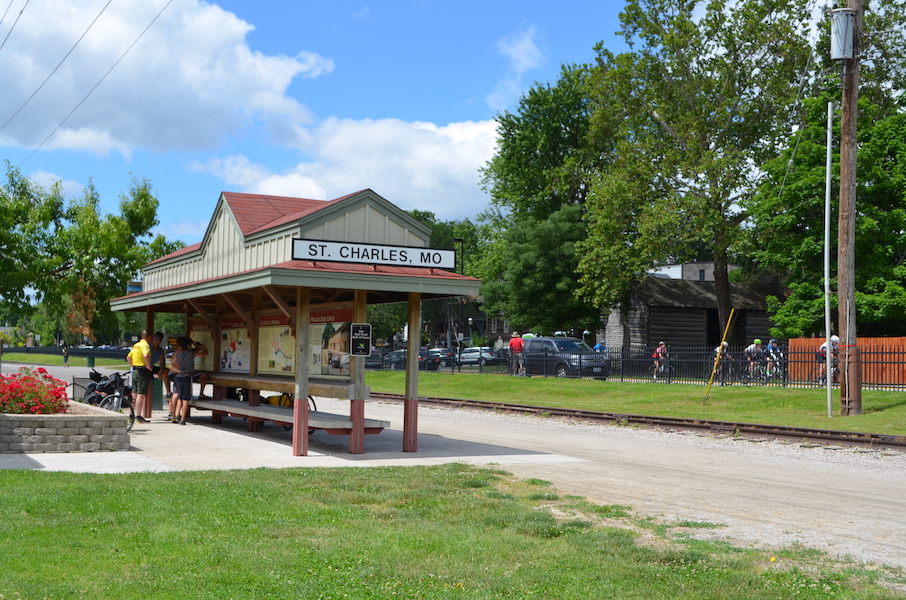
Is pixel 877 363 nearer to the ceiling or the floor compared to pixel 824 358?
nearer to the floor

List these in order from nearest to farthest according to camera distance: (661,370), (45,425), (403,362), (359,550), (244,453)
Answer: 1. (359,550)
2. (45,425)
3. (244,453)
4. (661,370)
5. (403,362)

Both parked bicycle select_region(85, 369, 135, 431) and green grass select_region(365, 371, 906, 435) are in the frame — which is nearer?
parked bicycle select_region(85, 369, 135, 431)

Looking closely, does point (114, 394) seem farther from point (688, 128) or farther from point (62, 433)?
point (688, 128)

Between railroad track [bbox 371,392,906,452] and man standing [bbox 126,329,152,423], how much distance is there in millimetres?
10510

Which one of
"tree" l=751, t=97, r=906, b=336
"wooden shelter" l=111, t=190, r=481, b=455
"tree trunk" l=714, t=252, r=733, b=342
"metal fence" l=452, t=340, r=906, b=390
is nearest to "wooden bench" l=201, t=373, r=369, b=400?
"wooden shelter" l=111, t=190, r=481, b=455

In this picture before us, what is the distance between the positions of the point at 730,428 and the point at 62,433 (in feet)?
44.6

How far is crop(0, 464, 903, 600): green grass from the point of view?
5.88 m

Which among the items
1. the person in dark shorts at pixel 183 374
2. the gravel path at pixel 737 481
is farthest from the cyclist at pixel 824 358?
the person in dark shorts at pixel 183 374

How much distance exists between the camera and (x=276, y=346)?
1789 cm

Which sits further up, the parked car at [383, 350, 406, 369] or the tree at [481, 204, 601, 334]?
the tree at [481, 204, 601, 334]

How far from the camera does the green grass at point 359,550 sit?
19.3ft

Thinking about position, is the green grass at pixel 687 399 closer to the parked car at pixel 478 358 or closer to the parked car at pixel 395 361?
the parked car at pixel 395 361

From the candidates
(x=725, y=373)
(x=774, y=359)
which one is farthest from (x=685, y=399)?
(x=774, y=359)

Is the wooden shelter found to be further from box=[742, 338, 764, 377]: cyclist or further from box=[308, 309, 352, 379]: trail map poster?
box=[742, 338, 764, 377]: cyclist
